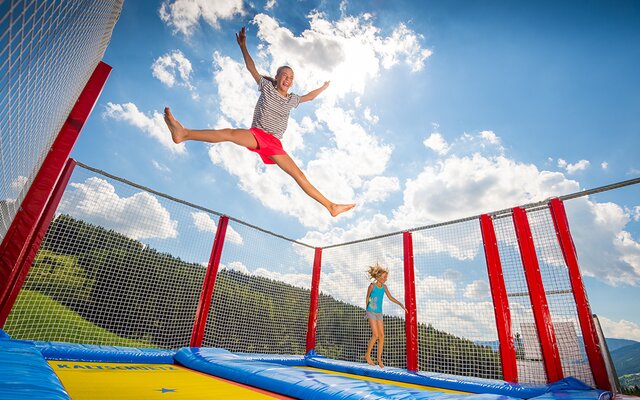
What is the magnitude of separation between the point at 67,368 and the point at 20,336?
1.27 m

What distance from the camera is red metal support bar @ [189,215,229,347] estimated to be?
467cm

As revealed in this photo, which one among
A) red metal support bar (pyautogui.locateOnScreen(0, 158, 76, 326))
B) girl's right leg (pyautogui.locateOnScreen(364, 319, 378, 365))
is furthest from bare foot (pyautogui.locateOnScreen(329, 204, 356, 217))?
red metal support bar (pyautogui.locateOnScreen(0, 158, 76, 326))

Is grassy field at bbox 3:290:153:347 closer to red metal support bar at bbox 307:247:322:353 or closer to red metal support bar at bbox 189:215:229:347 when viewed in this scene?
red metal support bar at bbox 189:215:229:347

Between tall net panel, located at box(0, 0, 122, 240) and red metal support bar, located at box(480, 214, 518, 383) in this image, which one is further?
red metal support bar, located at box(480, 214, 518, 383)

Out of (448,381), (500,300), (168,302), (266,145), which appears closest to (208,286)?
(168,302)

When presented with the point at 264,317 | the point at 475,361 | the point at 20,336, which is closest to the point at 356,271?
the point at 264,317

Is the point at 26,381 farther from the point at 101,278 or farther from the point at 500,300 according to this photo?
the point at 500,300

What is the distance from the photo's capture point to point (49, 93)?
86.0 inches

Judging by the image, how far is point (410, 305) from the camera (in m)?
4.79

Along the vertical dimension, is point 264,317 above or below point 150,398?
above

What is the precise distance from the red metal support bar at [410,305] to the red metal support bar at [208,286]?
3063mm

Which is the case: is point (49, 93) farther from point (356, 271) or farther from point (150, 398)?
point (356, 271)

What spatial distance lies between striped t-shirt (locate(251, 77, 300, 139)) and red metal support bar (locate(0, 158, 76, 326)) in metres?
2.73

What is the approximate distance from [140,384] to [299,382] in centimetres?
127
